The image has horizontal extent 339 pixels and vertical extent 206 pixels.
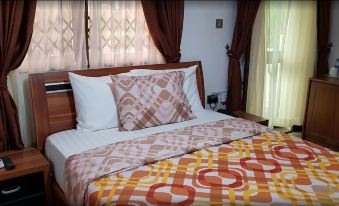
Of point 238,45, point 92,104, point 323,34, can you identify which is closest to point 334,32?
point 323,34

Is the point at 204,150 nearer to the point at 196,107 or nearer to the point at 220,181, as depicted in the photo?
the point at 220,181

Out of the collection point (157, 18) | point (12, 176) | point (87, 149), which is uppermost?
point (157, 18)

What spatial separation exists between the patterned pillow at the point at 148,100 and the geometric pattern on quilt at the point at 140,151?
0.61 ft

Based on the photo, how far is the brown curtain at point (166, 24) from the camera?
273 cm

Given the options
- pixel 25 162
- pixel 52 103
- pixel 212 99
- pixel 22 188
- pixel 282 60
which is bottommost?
pixel 22 188

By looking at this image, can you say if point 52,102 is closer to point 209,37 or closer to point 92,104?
point 92,104

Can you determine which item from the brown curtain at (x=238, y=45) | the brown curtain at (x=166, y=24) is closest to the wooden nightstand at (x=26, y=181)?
the brown curtain at (x=166, y=24)

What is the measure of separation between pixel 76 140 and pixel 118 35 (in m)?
0.96

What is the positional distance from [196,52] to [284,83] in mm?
1257

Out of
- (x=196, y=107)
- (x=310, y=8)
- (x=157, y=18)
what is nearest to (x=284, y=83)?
(x=310, y=8)

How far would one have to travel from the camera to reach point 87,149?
6.56 feet

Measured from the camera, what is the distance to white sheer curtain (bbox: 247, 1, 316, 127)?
11.5 ft

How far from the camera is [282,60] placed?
3682 millimetres

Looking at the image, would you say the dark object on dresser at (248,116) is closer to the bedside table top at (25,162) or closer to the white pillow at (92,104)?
the white pillow at (92,104)
